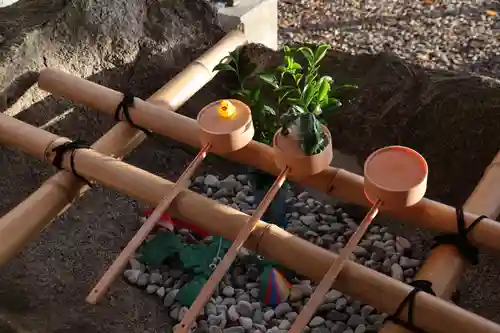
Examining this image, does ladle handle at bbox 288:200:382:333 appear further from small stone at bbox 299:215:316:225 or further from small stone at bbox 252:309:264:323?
small stone at bbox 299:215:316:225

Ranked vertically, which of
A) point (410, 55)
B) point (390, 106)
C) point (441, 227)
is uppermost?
point (441, 227)

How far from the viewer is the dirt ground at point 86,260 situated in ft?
5.63

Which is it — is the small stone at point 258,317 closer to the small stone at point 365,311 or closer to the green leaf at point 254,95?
the small stone at point 365,311

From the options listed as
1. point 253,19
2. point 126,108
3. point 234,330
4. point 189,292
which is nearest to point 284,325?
point 234,330

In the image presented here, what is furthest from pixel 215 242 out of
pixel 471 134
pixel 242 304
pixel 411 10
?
pixel 411 10

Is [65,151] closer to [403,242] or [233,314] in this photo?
[233,314]

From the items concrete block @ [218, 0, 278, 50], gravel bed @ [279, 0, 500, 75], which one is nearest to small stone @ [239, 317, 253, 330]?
concrete block @ [218, 0, 278, 50]

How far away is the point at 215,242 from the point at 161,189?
1.43 ft

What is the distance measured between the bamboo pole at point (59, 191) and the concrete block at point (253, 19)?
1.84ft

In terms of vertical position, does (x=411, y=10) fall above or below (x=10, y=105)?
below

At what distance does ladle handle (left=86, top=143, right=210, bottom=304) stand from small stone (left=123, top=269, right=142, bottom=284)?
1.69ft

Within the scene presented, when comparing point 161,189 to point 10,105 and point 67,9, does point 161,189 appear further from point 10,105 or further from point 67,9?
point 67,9

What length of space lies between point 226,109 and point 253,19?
4.30 feet

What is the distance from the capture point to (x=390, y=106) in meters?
2.12
